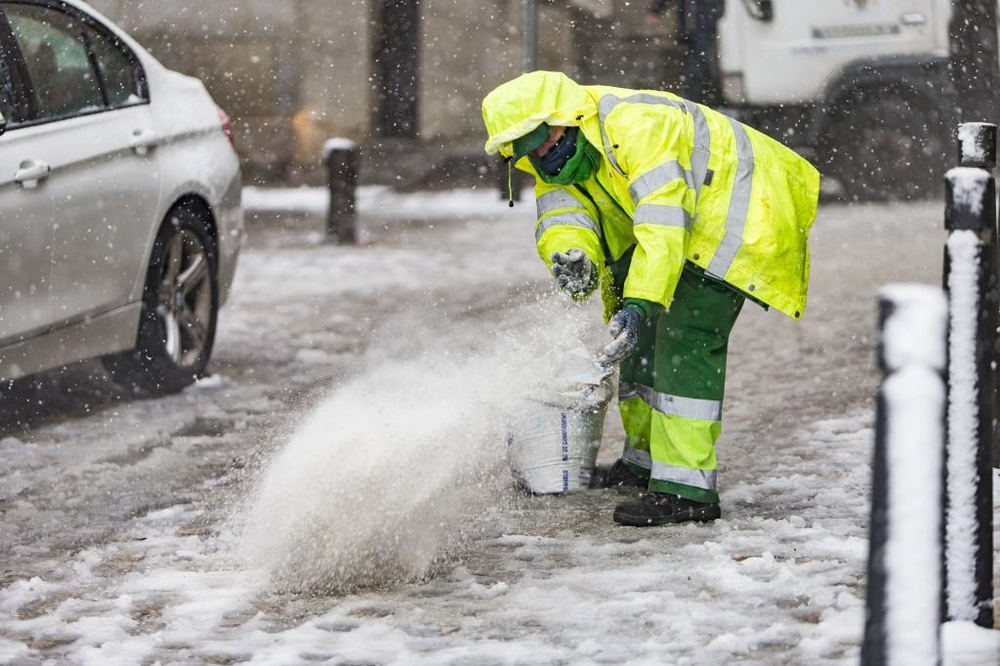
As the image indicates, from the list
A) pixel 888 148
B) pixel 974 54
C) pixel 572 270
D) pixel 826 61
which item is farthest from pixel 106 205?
pixel 888 148

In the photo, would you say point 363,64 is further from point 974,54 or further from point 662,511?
point 662,511

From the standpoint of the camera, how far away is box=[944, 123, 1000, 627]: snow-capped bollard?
12.3 ft

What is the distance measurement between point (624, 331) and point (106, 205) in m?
2.74

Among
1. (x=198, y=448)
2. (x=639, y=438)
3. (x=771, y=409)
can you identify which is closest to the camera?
(x=639, y=438)

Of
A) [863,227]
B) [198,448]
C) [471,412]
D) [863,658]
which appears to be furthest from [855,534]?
[863,227]

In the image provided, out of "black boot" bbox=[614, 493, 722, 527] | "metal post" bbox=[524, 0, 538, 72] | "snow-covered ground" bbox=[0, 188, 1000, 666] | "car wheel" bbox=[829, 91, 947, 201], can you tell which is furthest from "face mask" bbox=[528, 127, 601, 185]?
"metal post" bbox=[524, 0, 538, 72]

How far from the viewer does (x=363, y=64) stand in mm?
17906

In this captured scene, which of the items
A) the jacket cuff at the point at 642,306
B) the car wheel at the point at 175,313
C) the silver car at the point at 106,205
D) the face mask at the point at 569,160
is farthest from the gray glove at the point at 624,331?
the car wheel at the point at 175,313

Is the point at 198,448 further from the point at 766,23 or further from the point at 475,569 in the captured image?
the point at 766,23

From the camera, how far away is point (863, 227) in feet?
44.9

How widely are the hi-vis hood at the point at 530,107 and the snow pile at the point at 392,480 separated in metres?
0.86

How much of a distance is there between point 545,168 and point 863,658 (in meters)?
2.42

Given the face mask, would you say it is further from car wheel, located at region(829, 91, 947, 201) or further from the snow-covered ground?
car wheel, located at region(829, 91, 947, 201)

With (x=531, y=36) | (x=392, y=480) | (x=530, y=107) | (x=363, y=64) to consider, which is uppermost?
(x=531, y=36)
